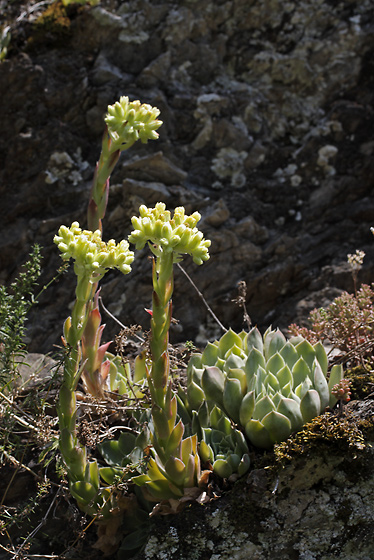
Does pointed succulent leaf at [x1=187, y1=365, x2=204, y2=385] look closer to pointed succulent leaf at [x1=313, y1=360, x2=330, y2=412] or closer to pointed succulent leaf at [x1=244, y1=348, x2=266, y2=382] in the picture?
pointed succulent leaf at [x1=244, y1=348, x2=266, y2=382]

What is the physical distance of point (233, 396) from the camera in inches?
86.1

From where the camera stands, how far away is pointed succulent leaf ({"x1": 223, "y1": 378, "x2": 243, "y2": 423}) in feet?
7.17

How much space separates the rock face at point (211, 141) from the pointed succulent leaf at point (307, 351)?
106 centimetres

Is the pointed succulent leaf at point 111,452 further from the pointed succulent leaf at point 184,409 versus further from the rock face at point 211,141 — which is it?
the rock face at point 211,141

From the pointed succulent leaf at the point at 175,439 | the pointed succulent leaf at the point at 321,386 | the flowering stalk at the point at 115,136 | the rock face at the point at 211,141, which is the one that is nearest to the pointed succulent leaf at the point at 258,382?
the pointed succulent leaf at the point at 321,386

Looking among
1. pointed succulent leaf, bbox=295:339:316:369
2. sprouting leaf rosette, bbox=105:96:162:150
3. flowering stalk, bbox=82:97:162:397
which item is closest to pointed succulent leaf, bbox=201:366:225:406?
pointed succulent leaf, bbox=295:339:316:369

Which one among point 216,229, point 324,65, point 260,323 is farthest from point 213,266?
point 324,65

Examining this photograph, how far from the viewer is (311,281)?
361cm

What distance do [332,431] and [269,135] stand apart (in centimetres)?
266

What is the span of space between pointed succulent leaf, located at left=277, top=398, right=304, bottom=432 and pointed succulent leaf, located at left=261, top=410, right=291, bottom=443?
0.12 ft

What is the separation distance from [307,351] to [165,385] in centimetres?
88

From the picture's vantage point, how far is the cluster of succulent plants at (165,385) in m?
1.74

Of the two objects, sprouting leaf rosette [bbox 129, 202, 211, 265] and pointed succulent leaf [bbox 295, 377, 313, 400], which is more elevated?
sprouting leaf rosette [bbox 129, 202, 211, 265]

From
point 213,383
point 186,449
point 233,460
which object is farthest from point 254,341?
point 186,449
